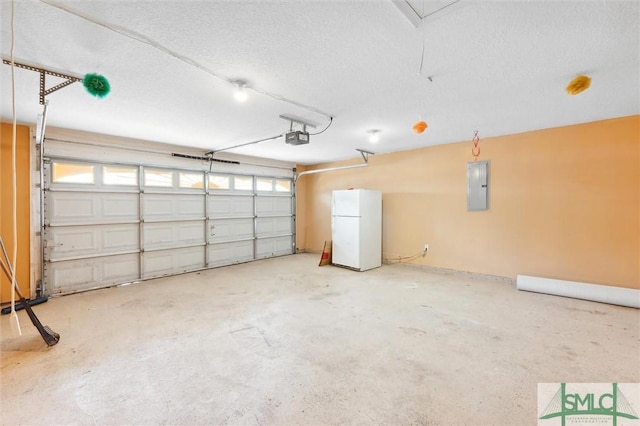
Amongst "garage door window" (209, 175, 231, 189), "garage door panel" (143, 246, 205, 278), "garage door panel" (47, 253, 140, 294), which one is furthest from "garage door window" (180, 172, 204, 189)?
"garage door panel" (47, 253, 140, 294)

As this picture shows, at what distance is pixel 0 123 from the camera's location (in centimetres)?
348

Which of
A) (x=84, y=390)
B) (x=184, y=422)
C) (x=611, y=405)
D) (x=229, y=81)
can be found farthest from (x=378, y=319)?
(x=229, y=81)

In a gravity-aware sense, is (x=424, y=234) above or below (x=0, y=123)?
below

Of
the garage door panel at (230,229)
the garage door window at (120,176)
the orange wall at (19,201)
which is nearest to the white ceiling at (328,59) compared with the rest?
the orange wall at (19,201)

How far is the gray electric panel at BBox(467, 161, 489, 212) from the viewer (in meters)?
4.43

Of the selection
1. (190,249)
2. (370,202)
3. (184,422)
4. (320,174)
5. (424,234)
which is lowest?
(184,422)

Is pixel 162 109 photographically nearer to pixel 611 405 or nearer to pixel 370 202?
pixel 370 202

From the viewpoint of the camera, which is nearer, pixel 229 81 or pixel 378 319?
pixel 229 81

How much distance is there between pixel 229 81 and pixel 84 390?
8.64 ft

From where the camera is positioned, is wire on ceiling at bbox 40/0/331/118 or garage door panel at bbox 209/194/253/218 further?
garage door panel at bbox 209/194/253/218

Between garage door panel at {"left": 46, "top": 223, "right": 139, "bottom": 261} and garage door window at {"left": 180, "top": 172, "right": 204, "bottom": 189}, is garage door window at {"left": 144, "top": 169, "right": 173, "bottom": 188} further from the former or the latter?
garage door panel at {"left": 46, "top": 223, "right": 139, "bottom": 261}

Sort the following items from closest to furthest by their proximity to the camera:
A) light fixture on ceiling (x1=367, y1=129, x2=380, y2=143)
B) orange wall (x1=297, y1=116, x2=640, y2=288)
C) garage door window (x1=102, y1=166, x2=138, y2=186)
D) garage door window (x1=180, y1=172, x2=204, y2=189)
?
orange wall (x1=297, y1=116, x2=640, y2=288)
light fixture on ceiling (x1=367, y1=129, x2=380, y2=143)
garage door window (x1=102, y1=166, x2=138, y2=186)
garage door window (x1=180, y1=172, x2=204, y2=189)

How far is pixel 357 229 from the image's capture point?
5.18 metres

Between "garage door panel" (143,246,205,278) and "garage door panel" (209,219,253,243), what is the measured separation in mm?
395
